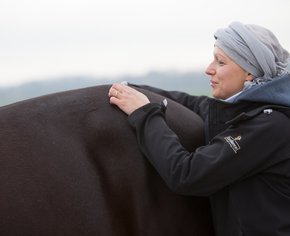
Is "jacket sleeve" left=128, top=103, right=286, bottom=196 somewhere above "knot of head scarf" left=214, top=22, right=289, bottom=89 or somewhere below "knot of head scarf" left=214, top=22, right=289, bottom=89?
below

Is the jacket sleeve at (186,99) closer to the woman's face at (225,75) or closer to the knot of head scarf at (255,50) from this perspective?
the woman's face at (225,75)

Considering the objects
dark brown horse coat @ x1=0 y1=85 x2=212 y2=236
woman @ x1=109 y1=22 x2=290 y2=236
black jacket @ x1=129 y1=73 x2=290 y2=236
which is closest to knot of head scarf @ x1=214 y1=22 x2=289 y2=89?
woman @ x1=109 y1=22 x2=290 y2=236

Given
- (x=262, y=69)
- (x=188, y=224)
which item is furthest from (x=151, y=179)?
(x=262, y=69)

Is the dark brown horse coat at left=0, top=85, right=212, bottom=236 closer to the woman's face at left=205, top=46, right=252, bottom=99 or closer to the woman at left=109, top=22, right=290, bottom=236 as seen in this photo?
the woman at left=109, top=22, right=290, bottom=236

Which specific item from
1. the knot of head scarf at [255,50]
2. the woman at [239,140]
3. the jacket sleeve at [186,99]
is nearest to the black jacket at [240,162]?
the woman at [239,140]

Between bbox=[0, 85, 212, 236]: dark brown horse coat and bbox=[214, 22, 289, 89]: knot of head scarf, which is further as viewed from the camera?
bbox=[214, 22, 289, 89]: knot of head scarf

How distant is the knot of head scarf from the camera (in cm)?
178

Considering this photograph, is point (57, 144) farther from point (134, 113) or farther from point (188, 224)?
point (188, 224)

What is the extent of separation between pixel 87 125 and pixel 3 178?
0.30 m

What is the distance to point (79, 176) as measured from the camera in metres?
1.70

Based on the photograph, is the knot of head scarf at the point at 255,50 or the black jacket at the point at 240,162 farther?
the knot of head scarf at the point at 255,50

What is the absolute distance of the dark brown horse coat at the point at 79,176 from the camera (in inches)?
64.3

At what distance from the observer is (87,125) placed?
175 cm

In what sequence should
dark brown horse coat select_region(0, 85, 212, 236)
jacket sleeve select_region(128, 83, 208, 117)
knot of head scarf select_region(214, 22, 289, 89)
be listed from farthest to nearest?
jacket sleeve select_region(128, 83, 208, 117)
knot of head scarf select_region(214, 22, 289, 89)
dark brown horse coat select_region(0, 85, 212, 236)
